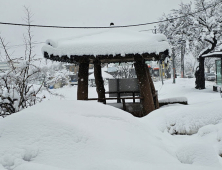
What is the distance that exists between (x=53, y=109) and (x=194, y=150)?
167 cm

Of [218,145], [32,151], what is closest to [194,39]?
[218,145]

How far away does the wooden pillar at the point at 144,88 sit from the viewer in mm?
6707

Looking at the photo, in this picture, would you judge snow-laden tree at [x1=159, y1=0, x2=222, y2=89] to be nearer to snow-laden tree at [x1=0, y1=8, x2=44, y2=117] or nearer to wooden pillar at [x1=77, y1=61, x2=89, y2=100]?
wooden pillar at [x1=77, y1=61, x2=89, y2=100]

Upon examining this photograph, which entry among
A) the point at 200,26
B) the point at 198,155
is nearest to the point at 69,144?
the point at 198,155

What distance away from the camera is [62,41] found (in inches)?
252

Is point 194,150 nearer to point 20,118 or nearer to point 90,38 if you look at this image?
point 20,118

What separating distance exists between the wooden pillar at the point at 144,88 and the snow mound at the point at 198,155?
14.4ft

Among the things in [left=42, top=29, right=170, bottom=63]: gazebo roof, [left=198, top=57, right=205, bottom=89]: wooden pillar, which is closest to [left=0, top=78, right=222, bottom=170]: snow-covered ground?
[left=42, top=29, right=170, bottom=63]: gazebo roof

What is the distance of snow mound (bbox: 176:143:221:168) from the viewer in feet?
7.07

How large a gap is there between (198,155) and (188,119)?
6.91 feet

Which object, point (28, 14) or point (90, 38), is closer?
point (28, 14)

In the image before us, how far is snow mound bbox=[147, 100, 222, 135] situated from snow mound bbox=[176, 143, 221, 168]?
69.7 inches

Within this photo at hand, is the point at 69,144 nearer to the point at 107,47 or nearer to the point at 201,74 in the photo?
the point at 107,47

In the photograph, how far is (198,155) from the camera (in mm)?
2217
